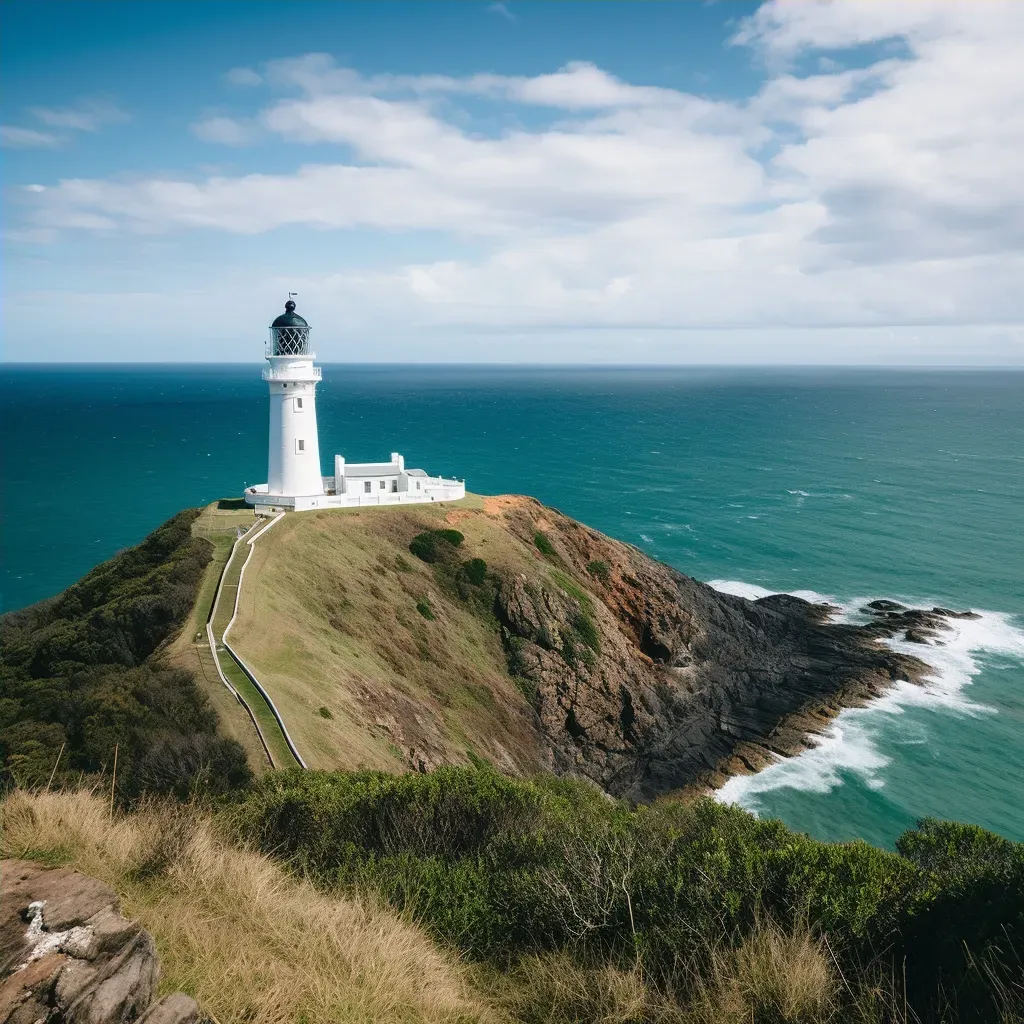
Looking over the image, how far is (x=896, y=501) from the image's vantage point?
98.4 m

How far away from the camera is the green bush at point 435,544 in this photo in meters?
48.0

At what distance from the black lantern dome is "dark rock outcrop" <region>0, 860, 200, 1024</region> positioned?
4663 centimetres

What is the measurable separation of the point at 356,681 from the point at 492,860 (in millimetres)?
19257

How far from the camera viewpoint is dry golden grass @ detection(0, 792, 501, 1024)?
8.51m

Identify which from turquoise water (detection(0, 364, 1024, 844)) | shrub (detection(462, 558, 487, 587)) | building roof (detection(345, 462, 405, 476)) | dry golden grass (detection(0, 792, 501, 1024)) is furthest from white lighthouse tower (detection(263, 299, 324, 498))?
dry golden grass (detection(0, 792, 501, 1024))

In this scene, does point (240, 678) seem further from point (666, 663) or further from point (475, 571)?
point (666, 663)

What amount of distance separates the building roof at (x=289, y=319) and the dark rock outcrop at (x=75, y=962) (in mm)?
47451

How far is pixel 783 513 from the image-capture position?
313 ft

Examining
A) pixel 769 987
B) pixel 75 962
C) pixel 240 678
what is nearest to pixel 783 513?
pixel 240 678

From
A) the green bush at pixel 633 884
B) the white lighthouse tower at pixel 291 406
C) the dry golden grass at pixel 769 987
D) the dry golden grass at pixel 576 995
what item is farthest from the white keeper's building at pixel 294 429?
the dry golden grass at pixel 769 987

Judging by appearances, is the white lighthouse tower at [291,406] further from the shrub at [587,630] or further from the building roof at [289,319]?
the shrub at [587,630]

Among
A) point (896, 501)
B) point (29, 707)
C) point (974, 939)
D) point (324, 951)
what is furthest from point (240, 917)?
point (896, 501)

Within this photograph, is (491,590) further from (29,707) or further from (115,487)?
(115,487)

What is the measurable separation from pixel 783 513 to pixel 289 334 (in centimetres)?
6985
